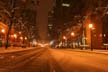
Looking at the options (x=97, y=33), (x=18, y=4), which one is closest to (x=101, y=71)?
(x=18, y=4)

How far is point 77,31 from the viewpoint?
113 meters

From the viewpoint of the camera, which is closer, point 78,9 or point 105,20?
point 105,20

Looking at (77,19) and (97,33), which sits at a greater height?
(77,19)

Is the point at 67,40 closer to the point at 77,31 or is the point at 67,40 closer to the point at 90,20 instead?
the point at 77,31

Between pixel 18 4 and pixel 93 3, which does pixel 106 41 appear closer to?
pixel 93 3

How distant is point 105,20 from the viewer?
262ft

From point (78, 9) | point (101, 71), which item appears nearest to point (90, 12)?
point (78, 9)

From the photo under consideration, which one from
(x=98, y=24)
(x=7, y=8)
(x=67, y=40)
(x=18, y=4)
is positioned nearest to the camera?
(x=7, y=8)

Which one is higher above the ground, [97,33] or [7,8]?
[7,8]

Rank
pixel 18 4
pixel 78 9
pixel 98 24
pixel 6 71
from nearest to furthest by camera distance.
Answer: pixel 6 71 < pixel 18 4 < pixel 98 24 < pixel 78 9

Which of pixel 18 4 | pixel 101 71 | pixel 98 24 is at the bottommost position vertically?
pixel 101 71

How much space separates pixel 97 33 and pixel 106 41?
6.16 m

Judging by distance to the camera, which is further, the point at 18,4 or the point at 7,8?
the point at 18,4

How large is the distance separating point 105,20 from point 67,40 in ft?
199
